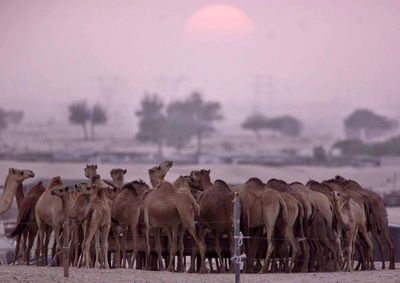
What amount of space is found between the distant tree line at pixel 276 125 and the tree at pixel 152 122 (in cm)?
1171

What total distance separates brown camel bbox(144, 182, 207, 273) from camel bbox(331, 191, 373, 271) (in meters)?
2.59

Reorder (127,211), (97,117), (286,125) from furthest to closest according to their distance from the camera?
(286,125) < (97,117) < (127,211)

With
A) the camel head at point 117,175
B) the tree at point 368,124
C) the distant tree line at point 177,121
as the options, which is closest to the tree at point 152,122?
the distant tree line at point 177,121

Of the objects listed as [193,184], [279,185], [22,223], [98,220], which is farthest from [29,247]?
[279,185]

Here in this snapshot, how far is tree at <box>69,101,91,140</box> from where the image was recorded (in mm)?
132375

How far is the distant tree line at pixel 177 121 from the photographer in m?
123

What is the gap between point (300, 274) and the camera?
1792cm

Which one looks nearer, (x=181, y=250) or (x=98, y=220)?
(x=98, y=220)

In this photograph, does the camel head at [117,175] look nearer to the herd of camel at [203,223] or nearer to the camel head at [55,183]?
the herd of camel at [203,223]

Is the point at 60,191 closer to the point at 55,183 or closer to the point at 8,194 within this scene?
the point at 55,183

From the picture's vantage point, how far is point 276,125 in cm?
13050

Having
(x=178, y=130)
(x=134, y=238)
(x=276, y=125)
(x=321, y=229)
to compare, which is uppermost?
(x=276, y=125)

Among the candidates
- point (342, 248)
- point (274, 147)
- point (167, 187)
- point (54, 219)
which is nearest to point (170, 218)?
point (167, 187)

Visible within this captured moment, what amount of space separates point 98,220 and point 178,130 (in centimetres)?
10557
